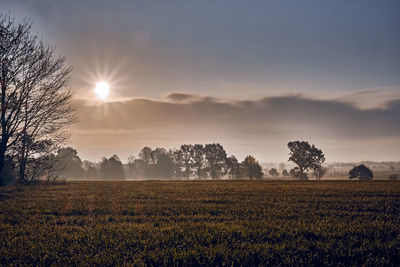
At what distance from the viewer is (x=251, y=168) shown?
354ft

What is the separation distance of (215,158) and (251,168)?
1921 centimetres

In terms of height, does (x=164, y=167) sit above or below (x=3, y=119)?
below

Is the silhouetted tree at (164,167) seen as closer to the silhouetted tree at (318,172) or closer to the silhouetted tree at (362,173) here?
the silhouetted tree at (318,172)

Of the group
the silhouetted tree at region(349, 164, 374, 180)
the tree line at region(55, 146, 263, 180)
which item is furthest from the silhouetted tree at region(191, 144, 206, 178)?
the silhouetted tree at region(349, 164, 374, 180)

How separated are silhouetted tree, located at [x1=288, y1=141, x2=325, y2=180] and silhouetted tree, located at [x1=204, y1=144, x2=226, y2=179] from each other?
33.0m

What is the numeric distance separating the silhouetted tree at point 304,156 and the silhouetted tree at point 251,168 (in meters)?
15.2

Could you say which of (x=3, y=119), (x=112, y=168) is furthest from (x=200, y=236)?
(x=112, y=168)

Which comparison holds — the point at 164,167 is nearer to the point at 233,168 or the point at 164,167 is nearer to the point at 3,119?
the point at 233,168

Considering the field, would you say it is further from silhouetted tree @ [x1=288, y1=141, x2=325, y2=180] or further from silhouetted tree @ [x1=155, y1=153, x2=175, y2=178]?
silhouetted tree @ [x1=155, y1=153, x2=175, y2=178]

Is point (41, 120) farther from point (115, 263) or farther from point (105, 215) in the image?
point (115, 263)

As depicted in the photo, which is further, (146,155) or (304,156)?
(146,155)

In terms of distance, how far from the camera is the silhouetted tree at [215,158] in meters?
120

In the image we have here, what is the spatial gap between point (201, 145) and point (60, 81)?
101648mm

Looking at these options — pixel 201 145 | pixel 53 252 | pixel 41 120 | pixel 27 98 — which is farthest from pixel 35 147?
pixel 201 145
